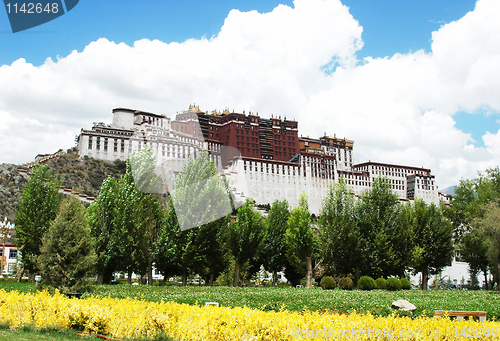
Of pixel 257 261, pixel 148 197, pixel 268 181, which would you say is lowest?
pixel 257 261

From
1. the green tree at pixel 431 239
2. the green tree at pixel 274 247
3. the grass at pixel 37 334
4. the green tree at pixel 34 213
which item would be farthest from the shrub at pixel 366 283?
the grass at pixel 37 334

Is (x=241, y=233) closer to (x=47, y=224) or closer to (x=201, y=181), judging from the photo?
(x=201, y=181)

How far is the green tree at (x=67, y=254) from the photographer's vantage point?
1464 cm

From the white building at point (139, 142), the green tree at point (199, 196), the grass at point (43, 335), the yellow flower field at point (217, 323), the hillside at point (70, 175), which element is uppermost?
the white building at point (139, 142)

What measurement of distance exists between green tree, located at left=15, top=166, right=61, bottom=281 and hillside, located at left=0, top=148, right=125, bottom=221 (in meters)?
37.2

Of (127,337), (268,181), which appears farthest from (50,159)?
(127,337)

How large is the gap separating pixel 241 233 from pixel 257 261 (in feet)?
26.8

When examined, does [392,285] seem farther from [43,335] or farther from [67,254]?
[43,335]

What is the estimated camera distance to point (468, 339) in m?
6.74

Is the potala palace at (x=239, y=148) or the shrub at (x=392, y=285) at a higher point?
the potala palace at (x=239, y=148)

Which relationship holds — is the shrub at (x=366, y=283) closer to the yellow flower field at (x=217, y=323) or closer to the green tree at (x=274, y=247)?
the green tree at (x=274, y=247)

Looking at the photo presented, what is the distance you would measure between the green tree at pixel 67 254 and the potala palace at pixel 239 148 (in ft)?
211

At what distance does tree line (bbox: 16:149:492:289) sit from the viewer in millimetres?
26172

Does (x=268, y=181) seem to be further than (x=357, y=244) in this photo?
Yes
